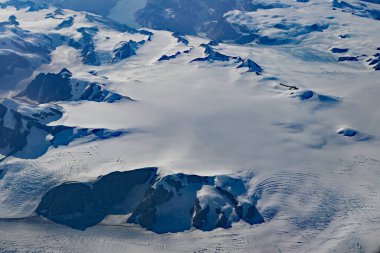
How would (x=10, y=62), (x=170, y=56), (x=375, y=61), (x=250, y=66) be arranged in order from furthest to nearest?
(x=170, y=56)
(x=375, y=61)
(x=10, y=62)
(x=250, y=66)

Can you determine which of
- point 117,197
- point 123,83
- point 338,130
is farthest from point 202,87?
point 117,197

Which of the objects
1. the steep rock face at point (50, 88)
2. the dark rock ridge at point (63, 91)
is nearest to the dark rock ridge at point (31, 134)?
the dark rock ridge at point (63, 91)

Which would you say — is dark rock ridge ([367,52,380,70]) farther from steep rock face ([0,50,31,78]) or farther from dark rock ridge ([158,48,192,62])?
steep rock face ([0,50,31,78])

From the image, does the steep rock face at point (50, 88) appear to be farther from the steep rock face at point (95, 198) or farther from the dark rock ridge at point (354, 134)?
the dark rock ridge at point (354, 134)

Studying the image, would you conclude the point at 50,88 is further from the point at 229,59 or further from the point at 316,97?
the point at 316,97

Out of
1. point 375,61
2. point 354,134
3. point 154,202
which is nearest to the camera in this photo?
point 154,202

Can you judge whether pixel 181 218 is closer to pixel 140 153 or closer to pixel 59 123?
pixel 140 153

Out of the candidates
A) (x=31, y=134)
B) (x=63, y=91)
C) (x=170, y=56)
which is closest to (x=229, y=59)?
(x=170, y=56)
